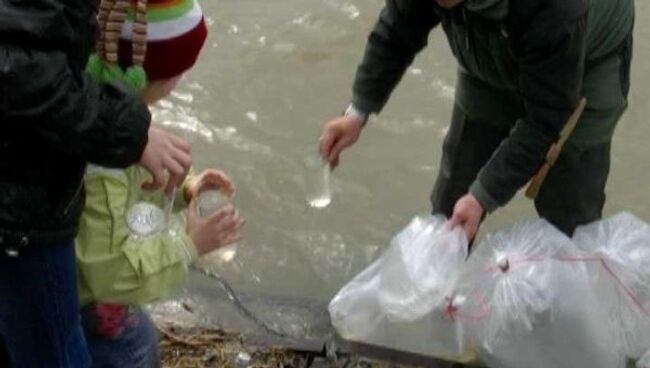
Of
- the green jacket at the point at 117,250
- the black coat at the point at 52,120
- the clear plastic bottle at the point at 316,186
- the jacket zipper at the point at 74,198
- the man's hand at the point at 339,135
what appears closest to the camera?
the black coat at the point at 52,120

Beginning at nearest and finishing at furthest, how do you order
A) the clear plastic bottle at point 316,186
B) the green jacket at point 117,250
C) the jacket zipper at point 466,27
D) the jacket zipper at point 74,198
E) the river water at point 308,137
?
the jacket zipper at point 74,198
the green jacket at point 117,250
the jacket zipper at point 466,27
the clear plastic bottle at point 316,186
the river water at point 308,137

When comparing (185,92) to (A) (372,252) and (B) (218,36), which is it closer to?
(B) (218,36)

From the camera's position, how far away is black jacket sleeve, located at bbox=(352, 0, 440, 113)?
112 inches

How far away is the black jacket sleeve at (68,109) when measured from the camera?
5.98ft

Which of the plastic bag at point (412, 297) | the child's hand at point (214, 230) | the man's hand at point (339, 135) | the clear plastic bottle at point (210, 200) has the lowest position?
the plastic bag at point (412, 297)

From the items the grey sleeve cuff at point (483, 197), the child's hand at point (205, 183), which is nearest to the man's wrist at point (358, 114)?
the grey sleeve cuff at point (483, 197)

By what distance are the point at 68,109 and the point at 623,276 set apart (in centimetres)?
157

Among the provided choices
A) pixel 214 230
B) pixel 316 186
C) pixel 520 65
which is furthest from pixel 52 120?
pixel 316 186

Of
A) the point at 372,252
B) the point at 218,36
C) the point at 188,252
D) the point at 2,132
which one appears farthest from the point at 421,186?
the point at 2,132

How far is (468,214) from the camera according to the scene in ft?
8.85

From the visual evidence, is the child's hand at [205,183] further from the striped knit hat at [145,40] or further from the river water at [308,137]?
the river water at [308,137]

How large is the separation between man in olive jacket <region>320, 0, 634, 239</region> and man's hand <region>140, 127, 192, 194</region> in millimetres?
788

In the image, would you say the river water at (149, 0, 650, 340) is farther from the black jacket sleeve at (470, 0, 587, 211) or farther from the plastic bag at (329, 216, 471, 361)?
the black jacket sleeve at (470, 0, 587, 211)

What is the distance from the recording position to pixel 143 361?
2561mm
